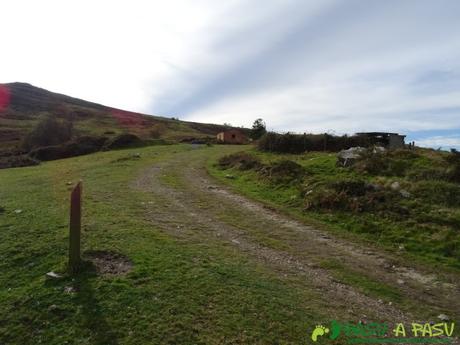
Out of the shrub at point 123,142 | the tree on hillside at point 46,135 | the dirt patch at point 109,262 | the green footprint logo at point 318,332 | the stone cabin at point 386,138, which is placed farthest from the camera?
the tree on hillside at point 46,135

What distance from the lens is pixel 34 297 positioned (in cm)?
651

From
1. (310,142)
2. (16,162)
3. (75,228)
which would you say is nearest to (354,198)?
(75,228)

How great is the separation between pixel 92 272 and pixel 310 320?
178 inches

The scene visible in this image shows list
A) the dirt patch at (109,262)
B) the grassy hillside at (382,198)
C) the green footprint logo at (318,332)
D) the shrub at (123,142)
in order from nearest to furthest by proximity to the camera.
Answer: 1. the green footprint logo at (318,332)
2. the dirt patch at (109,262)
3. the grassy hillside at (382,198)
4. the shrub at (123,142)

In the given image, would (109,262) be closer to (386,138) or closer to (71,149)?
(386,138)

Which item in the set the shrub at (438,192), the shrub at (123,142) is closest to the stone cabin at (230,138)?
the shrub at (123,142)

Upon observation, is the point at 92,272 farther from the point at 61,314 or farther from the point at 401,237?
the point at 401,237

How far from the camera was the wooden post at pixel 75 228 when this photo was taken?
6.90 metres

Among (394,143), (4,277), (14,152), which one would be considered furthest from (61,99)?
(4,277)

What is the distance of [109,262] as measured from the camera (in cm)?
793

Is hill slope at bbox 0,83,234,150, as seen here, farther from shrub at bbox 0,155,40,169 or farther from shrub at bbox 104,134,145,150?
shrub at bbox 0,155,40,169

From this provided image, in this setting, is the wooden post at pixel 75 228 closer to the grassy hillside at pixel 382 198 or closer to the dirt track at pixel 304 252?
the dirt track at pixel 304 252

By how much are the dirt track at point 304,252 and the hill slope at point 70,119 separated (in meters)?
62.3

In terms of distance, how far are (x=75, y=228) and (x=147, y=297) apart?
215 centimetres
